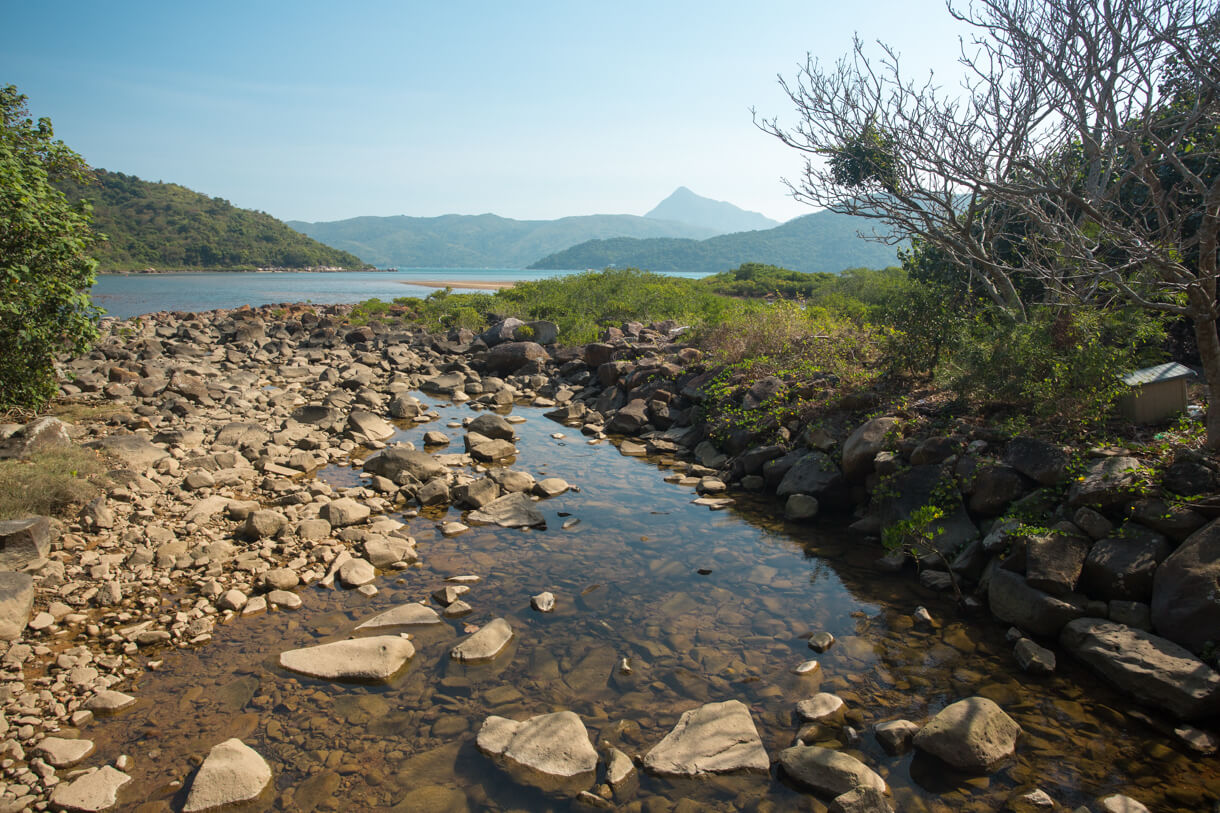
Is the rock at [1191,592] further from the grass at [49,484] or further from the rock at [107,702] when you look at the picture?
the grass at [49,484]

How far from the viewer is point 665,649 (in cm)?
549

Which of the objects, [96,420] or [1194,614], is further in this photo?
[96,420]

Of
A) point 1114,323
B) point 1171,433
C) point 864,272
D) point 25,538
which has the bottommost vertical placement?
point 25,538

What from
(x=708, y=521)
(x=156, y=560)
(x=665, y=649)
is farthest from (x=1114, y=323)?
(x=156, y=560)

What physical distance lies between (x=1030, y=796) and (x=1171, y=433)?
444cm

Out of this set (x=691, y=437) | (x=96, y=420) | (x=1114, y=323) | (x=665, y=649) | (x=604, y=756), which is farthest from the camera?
(x=691, y=437)

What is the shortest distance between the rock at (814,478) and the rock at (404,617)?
5.45m

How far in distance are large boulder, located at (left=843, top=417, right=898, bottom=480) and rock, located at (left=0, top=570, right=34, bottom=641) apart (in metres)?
8.76

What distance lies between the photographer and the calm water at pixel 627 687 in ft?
12.9

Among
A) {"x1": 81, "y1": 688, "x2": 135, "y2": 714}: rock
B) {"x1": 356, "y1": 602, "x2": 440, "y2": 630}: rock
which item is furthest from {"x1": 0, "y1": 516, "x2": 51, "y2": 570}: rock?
{"x1": 356, "y1": 602, "x2": 440, "y2": 630}: rock

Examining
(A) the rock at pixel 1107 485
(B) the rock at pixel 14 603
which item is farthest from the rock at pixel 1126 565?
(B) the rock at pixel 14 603

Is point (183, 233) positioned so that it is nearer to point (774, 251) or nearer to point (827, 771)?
point (774, 251)

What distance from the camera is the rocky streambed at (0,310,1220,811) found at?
3.92m

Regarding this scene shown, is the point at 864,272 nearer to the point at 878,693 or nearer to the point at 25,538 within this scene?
the point at 878,693
